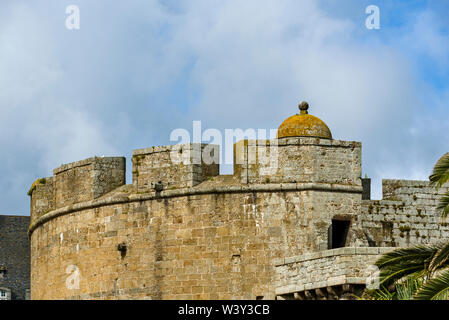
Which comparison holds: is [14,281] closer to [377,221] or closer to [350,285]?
[377,221]

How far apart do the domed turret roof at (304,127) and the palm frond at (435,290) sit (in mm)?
8117

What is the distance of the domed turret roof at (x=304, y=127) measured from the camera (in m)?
28.1

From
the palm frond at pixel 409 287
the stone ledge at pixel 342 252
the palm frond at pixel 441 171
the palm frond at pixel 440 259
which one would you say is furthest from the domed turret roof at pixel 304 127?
the palm frond at pixel 440 259

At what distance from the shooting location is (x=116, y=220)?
2845 cm

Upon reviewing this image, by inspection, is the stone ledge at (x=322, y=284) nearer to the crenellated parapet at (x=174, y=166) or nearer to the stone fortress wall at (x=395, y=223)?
the stone fortress wall at (x=395, y=223)

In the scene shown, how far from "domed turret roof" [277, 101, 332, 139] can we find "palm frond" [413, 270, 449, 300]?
26.6ft

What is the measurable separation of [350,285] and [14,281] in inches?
673

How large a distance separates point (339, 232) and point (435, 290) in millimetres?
7407

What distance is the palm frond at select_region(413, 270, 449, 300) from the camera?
2022cm

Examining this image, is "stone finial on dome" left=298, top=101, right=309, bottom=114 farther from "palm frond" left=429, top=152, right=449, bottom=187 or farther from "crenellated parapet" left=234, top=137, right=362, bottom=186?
"palm frond" left=429, top=152, right=449, bottom=187

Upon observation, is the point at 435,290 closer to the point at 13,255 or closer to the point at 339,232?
the point at 339,232

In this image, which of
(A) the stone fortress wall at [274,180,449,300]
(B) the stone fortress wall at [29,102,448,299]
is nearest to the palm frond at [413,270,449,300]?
(A) the stone fortress wall at [274,180,449,300]

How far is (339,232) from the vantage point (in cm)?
2766
